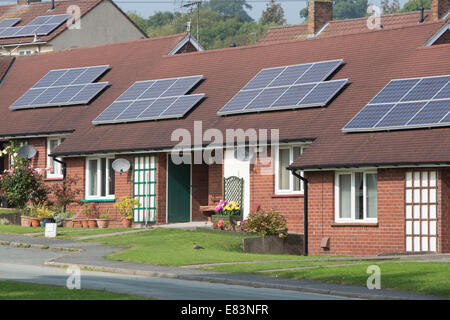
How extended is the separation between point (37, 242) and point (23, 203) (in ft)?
27.6

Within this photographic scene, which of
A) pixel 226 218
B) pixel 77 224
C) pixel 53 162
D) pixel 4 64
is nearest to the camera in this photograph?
pixel 226 218

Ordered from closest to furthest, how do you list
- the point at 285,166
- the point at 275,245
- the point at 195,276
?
1. the point at 195,276
2. the point at 275,245
3. the point at 285,166

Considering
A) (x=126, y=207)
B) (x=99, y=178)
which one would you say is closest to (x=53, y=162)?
(x=99, y=178)

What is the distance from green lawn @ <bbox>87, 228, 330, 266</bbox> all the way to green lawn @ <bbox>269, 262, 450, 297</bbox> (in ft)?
11.6

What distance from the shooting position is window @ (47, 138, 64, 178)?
4006 cm

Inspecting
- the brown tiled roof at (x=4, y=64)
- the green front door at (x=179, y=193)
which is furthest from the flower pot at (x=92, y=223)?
the brown tiled roof at (x=4, y=64)

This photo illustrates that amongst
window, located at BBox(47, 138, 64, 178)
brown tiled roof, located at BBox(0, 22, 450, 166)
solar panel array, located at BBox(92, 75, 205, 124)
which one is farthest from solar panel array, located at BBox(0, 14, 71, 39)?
solar panel array, located at BBox(92, 75, 205, 124)

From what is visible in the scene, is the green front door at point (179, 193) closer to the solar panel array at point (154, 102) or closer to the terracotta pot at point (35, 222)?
the solar panel array at point (154, 102)

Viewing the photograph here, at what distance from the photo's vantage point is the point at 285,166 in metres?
32.7

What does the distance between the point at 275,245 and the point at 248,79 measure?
8788 mm

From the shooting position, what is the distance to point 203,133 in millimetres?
34719

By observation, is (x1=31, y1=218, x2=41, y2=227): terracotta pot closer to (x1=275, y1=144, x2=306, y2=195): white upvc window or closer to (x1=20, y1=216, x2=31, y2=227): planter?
(x1=20, y1=216, x2=31, y2=227): planter

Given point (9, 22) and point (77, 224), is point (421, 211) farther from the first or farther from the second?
point (9, 22)
